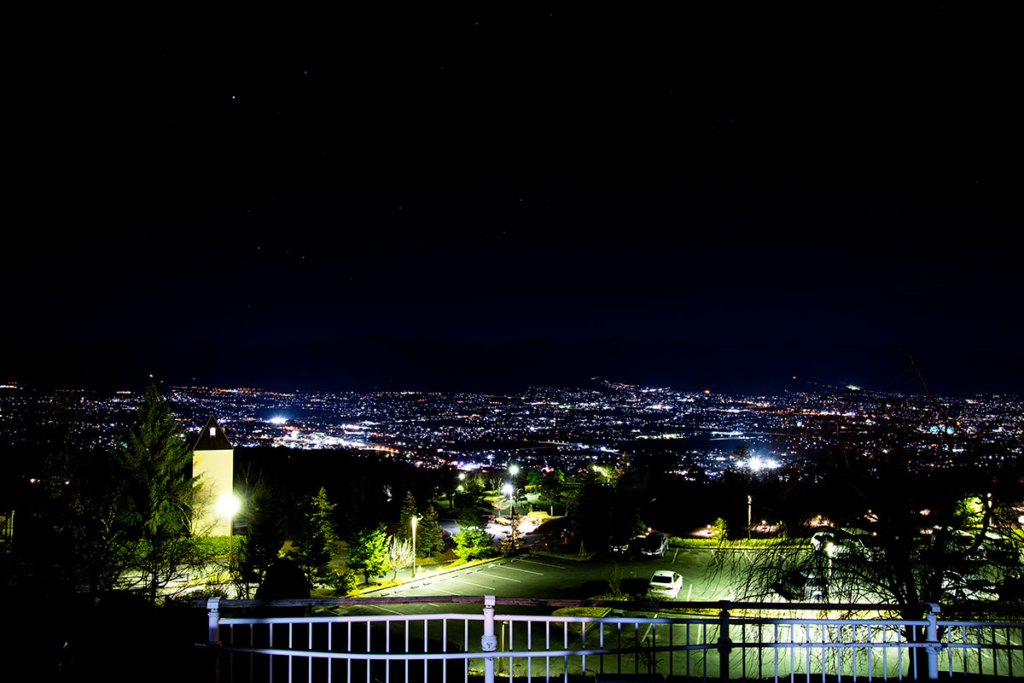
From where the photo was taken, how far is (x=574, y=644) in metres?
18.2

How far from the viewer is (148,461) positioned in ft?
86.2

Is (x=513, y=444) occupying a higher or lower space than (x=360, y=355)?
lower

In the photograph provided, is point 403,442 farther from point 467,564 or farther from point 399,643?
point 399,643

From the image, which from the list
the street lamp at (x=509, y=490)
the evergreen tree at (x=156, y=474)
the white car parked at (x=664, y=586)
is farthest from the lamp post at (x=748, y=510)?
the street lamp at (x=509, y=490)

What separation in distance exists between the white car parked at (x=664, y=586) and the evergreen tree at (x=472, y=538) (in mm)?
9090

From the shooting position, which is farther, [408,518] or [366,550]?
[408,518]

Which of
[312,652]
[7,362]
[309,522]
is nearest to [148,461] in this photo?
[309,522]

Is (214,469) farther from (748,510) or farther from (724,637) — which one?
(724,637)

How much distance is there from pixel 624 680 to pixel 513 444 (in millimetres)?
65921

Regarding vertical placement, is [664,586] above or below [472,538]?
above

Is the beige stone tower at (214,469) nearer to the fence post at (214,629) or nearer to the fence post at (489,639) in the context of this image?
the fence post at (214,629)

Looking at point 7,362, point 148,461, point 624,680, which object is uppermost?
point 7,362

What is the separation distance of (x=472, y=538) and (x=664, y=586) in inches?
402

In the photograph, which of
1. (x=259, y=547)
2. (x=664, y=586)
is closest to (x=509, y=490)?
(x=664, y=586)
